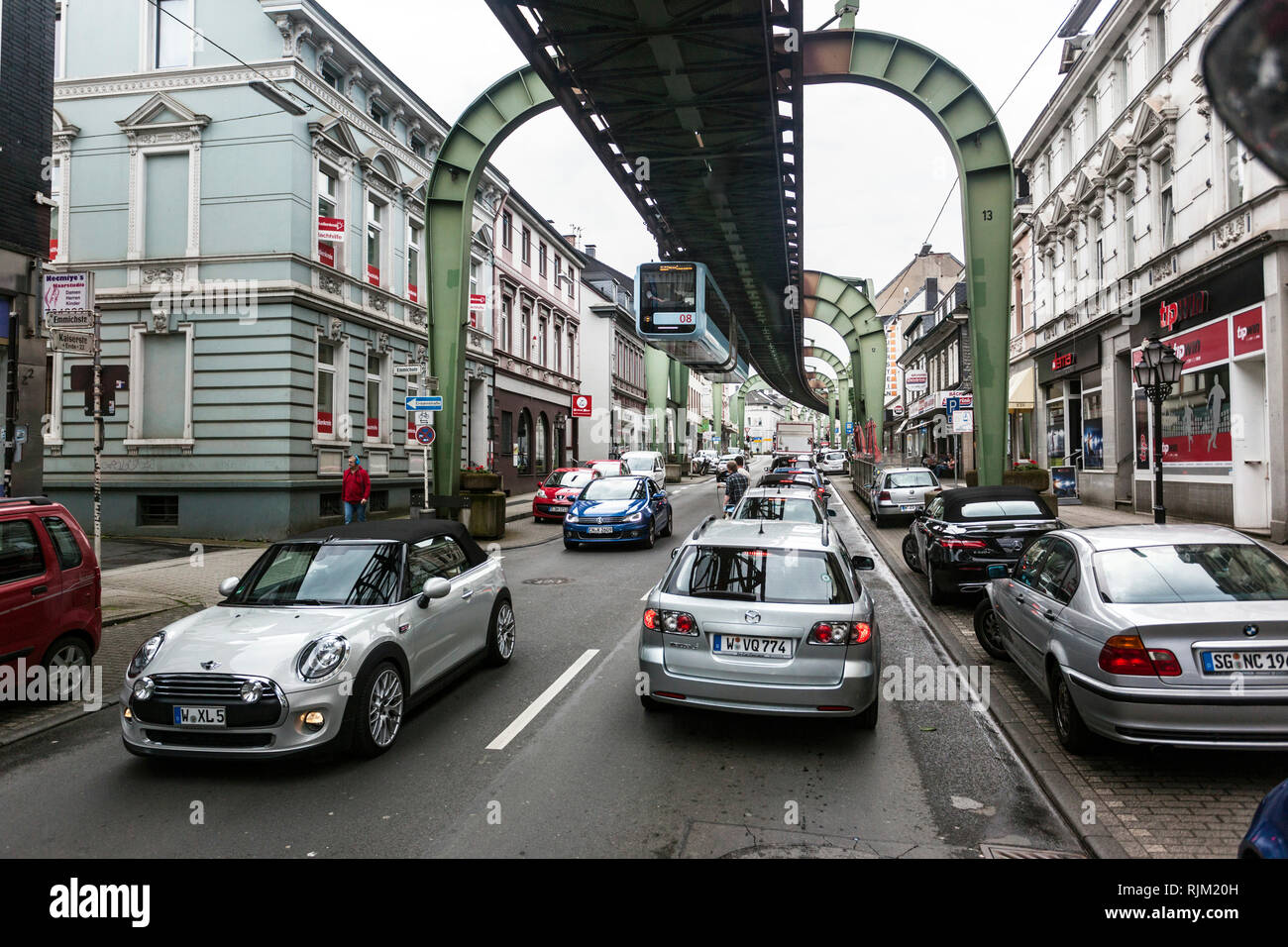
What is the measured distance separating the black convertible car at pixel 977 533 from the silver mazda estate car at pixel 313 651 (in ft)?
20.4

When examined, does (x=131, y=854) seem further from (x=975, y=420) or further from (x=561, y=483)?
(x=561, y=483)

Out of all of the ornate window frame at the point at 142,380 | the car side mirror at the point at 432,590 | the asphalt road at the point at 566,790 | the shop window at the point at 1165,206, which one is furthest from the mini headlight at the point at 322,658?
the shop window at the point at 1165,206

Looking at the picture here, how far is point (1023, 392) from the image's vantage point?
2956cm

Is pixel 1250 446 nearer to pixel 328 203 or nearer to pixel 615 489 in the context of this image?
pixel 615 489

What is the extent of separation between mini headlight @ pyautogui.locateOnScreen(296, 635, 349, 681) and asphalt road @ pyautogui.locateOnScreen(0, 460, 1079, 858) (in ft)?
2.09

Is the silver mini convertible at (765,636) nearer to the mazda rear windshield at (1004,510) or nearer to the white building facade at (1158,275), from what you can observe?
the mazda rear windshield at (1004,510)

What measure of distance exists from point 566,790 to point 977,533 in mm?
7182

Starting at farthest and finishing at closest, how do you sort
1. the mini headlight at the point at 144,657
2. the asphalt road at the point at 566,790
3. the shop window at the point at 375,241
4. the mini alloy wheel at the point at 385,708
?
the shop window at the point at 375,241, the mini alloy wheel at the point at 385,708, the mini headlight at the point at 144,657, the asphalt road at the point at 566,790

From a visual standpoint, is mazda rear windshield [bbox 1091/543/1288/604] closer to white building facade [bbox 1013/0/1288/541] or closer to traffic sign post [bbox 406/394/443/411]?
white building facade [bbox 1013/0/1288/541]

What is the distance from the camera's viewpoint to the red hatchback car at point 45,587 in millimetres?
5793

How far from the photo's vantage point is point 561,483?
914 inches

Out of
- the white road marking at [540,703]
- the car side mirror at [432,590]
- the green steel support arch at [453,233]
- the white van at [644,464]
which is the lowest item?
the white road marking at [540,703]

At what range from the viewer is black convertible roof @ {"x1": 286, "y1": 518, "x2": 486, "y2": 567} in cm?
622
